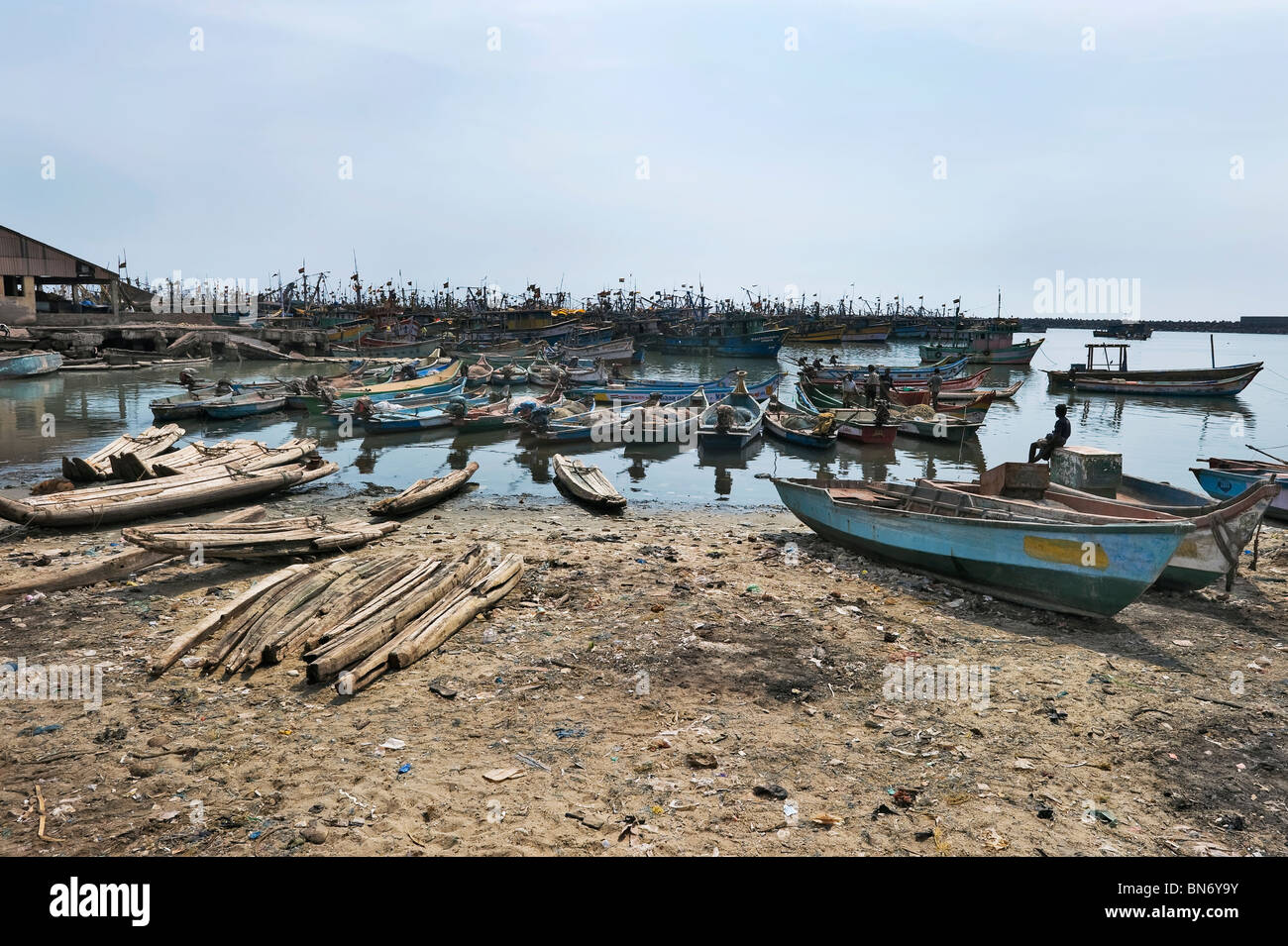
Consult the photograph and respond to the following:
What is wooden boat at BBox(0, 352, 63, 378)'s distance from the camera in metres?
32.2

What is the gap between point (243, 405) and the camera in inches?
957

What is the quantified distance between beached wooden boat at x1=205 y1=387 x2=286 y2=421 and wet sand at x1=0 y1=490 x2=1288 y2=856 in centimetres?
1584

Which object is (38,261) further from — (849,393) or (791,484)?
(791,484)

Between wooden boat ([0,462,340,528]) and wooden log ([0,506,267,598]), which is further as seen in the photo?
wooden boat ([0,462,340,528])

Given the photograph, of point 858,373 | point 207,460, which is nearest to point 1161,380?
point 858,373

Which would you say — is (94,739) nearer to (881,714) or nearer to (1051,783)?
(881,714)

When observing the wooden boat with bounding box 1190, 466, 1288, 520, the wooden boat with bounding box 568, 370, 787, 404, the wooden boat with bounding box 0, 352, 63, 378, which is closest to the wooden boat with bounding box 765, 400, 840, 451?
the wooden boat with bounding box 568, 370, 787, 404

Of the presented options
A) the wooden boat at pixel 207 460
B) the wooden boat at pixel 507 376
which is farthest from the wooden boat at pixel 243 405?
the wooden boat at pixel 507 376

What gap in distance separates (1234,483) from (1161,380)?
28.6 metres

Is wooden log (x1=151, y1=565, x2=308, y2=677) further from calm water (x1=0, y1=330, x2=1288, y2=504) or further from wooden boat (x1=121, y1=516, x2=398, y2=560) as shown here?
calm water (x1=0, y1=330, x2=1288, y2=504)

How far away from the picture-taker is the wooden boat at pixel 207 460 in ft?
43.0

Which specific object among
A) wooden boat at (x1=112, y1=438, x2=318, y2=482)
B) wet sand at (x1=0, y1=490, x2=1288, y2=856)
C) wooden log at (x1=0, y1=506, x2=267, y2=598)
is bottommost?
wet sand at (x1=0, y1=490, x2=1288, y2=856)
